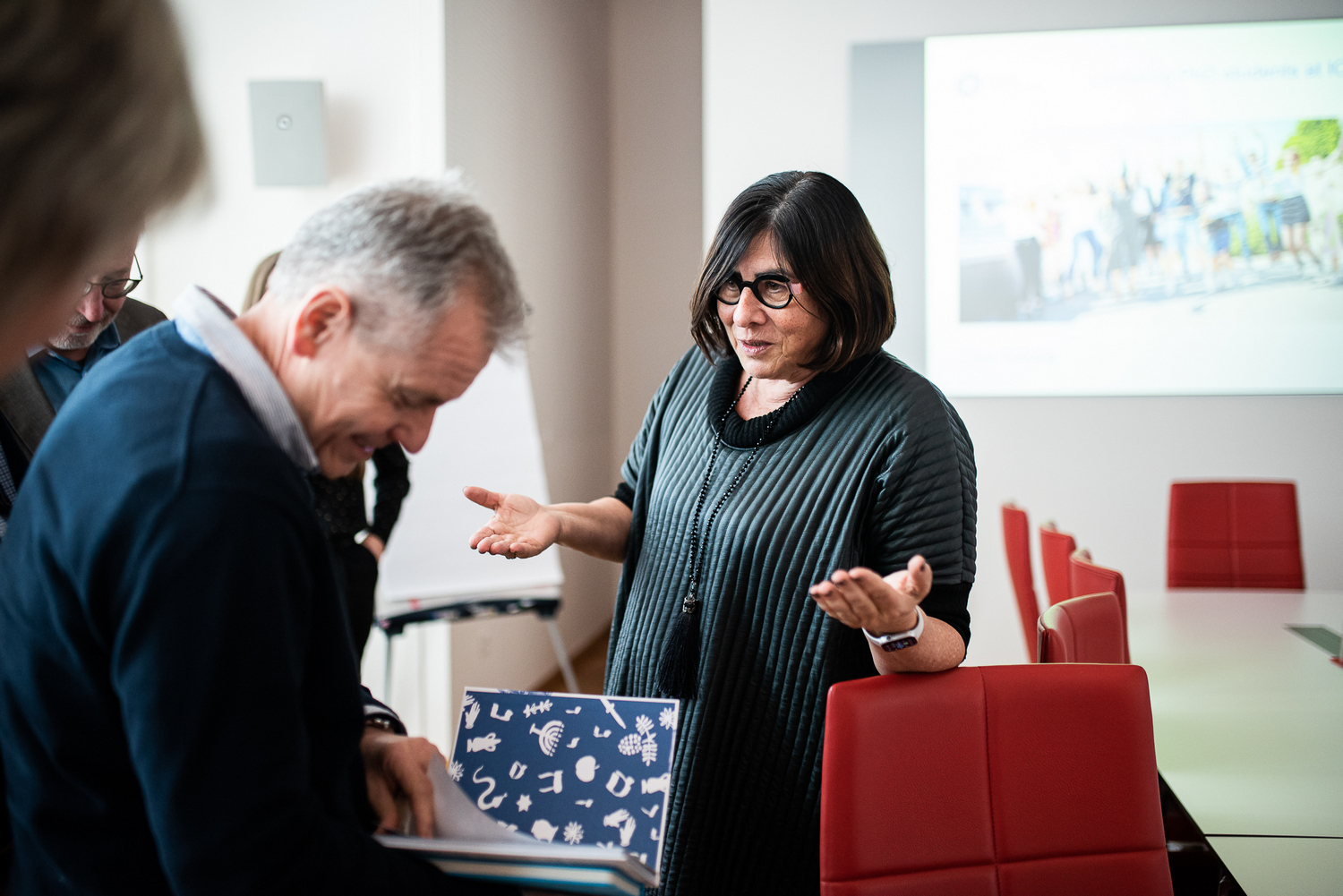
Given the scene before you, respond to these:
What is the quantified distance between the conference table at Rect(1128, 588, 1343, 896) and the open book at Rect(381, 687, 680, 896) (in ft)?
2.97

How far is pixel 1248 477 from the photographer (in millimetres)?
3783

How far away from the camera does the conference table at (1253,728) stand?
4.40 ft

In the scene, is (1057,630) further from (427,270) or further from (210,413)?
(210,413)

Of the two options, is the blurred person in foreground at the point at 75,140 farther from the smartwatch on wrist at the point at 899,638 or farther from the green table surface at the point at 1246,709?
the green table surface at the point at 1246,709

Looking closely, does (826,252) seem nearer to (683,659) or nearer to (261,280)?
(683,659)

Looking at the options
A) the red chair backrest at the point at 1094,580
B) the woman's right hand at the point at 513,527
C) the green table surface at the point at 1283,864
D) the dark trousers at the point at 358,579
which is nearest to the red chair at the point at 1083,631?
the red chair backrest at the point at 1094,580

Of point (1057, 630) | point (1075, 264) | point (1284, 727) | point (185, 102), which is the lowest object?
point (1284, 727)

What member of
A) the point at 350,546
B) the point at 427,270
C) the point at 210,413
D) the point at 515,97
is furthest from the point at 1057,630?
the point at 515,97

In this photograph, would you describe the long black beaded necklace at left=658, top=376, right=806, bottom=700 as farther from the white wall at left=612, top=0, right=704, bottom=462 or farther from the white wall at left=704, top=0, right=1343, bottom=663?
the white wall at left=612, top=0, right=704, bottom=462

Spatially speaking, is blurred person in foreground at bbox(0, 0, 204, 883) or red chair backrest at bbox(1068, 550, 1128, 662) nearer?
blurred person in foreground at bbox(0, 0, 204, 883)

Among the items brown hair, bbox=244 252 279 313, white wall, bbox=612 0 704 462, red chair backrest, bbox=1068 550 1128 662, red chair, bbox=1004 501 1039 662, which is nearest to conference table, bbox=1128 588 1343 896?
red chair backrest, bbox=1068 550 1128 662

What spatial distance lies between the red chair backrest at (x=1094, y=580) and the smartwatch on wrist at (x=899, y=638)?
88 centimetres

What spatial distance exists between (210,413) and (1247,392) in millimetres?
4076

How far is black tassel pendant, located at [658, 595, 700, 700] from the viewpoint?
4.49 ft
